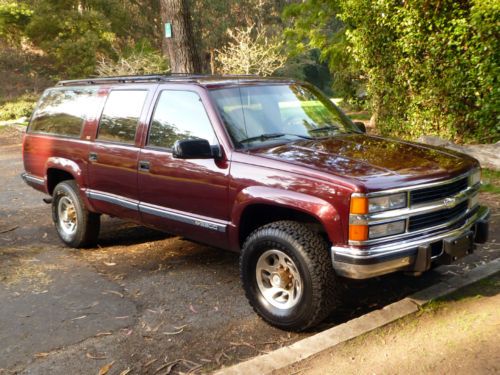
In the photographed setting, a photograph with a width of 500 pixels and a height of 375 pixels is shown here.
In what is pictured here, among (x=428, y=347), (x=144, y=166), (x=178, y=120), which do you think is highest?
(x=178, y=120)

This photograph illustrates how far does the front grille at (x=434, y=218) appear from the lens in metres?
3.67

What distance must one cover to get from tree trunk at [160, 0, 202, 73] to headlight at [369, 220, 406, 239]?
7283mm

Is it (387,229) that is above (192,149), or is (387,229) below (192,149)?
Result: below

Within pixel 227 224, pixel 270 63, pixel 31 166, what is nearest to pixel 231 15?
pixel 270 63

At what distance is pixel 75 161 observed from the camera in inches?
228

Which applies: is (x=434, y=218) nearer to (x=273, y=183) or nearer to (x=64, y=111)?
(x=273, y=183)

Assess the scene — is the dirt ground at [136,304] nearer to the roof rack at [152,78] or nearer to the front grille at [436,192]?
the front grille at [436,192]

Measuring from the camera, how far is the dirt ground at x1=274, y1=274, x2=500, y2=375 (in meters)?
3.26

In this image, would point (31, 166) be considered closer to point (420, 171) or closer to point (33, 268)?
point (33, 268)

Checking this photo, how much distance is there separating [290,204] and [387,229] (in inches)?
26.9

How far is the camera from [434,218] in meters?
3.81

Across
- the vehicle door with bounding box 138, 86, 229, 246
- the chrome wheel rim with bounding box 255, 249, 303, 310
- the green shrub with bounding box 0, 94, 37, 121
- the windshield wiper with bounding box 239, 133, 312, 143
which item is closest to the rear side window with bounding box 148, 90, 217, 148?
the vehicle door with bounding box 138, 86, 229, 246

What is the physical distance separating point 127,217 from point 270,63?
21.7m

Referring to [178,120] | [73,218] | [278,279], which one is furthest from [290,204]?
[73,218]
